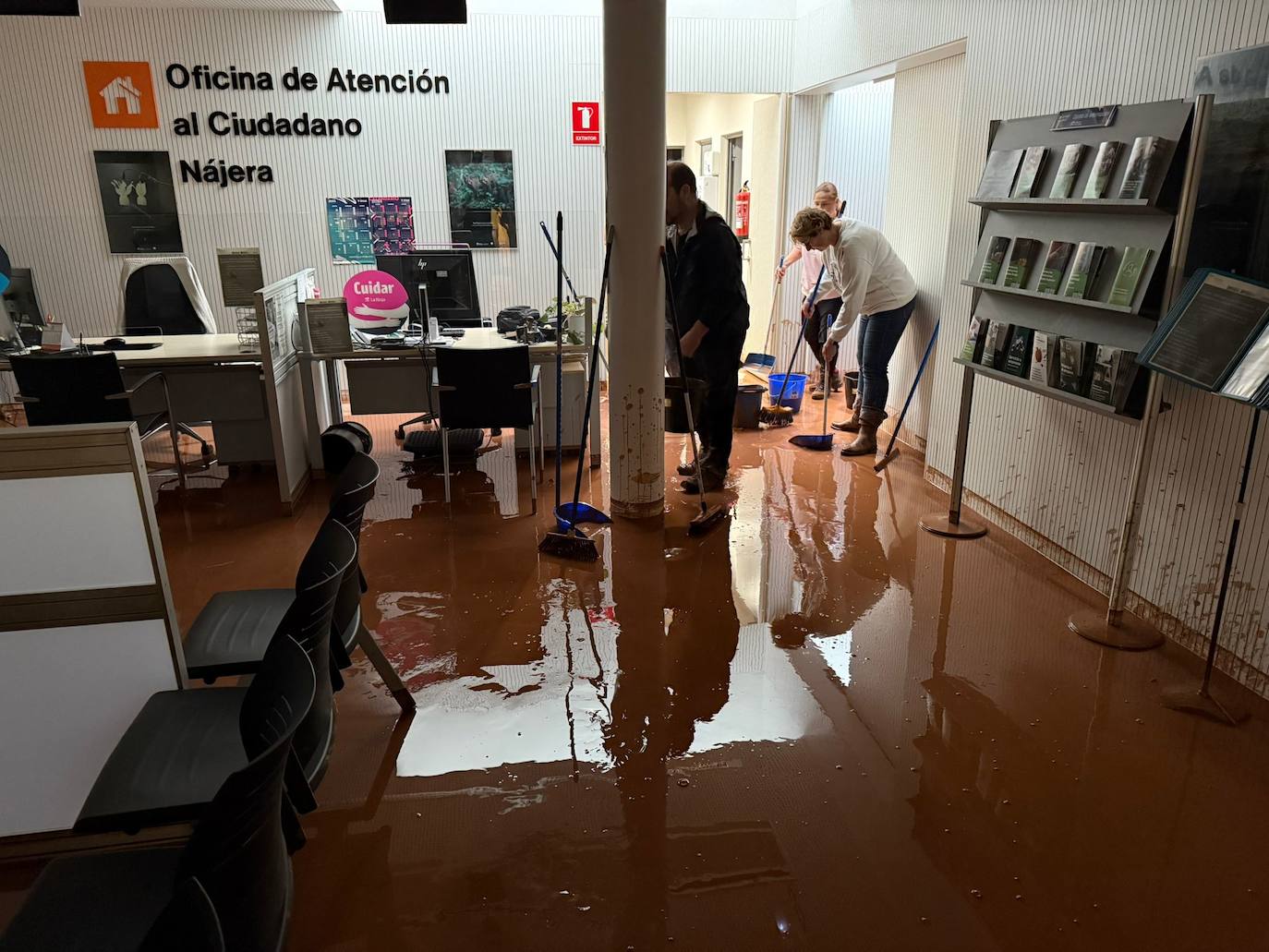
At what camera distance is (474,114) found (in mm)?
7105

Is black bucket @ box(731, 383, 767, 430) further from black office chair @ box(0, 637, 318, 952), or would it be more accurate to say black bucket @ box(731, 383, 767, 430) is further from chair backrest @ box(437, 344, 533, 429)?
black office chair @ box(0, 637, 318, 952)

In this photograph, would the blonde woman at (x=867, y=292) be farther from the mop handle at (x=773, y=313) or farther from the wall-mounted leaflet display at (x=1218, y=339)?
the wall-mounted leaflet display at (x=1218, y=339)

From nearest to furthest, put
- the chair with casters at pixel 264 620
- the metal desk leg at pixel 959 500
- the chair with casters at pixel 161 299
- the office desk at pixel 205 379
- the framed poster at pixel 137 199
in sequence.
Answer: the chair with casters at pixel 264 620 → the metal desk leg at pixel 959 500 → the office desk at pixel 205 379 → the chair with casters at pixel 161 299 → the framed poster at pixel 137 199

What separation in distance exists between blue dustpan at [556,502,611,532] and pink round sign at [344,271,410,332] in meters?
1.61

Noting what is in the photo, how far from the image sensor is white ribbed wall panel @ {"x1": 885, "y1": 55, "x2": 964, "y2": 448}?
5.41 meters

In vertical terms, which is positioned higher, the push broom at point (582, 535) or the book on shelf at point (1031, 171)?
the book on shelf at point (1031, 171)

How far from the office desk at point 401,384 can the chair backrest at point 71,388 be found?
3.72ft

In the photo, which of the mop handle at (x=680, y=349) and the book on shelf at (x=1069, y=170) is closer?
the book on shelf at (x=1069, y=170)

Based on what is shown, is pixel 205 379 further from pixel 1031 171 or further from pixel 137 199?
pixel 1031 171

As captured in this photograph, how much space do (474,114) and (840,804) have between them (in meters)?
6.24

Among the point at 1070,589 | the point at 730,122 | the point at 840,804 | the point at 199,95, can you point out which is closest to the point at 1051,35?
the point at 1070,589

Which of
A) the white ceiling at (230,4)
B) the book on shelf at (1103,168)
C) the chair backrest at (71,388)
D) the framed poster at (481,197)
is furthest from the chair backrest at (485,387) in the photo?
the white ceiling at (230,4)

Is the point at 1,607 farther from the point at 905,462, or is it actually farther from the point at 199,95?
the point at 199,95

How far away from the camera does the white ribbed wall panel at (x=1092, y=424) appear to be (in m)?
3.10
